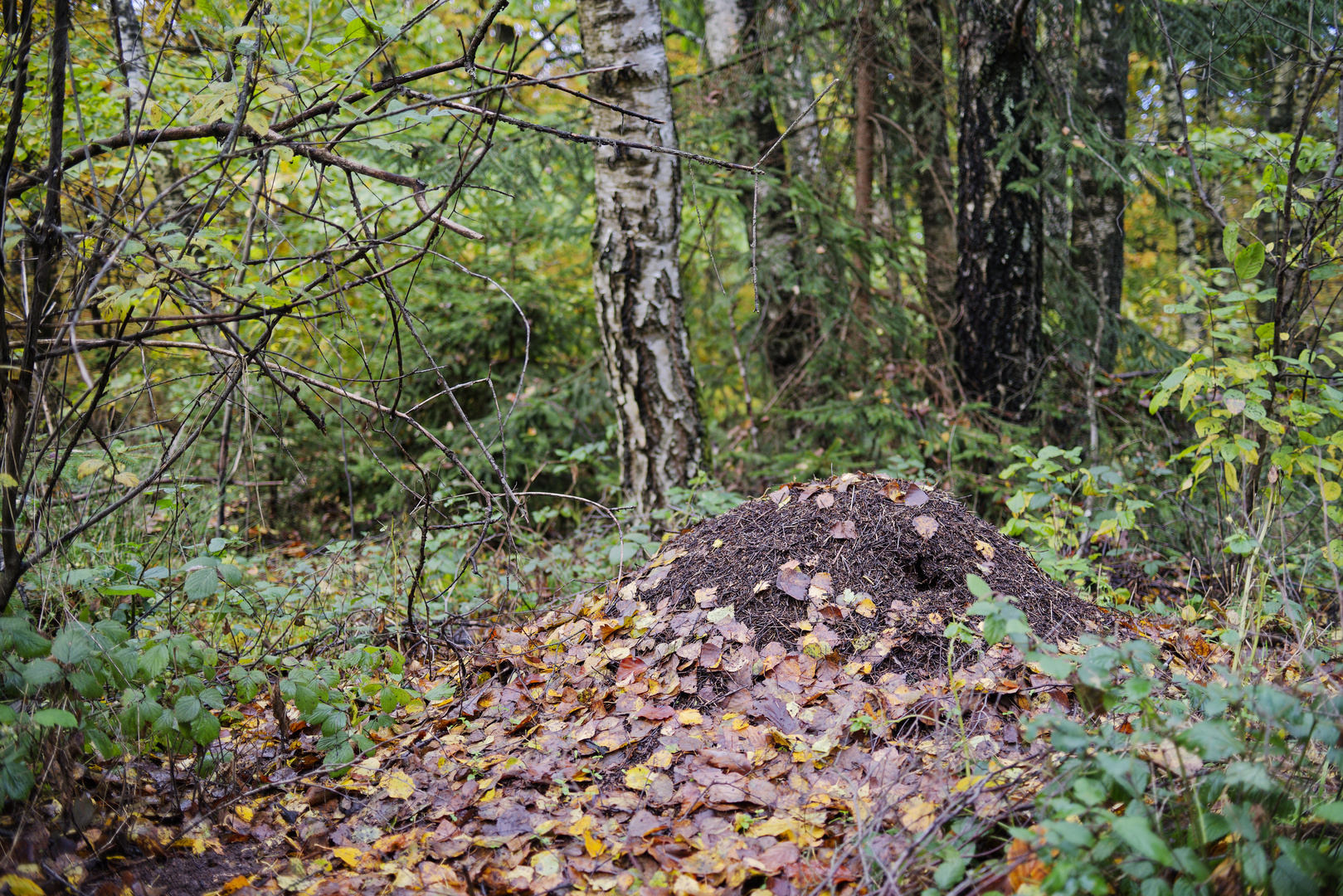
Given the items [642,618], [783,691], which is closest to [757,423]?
[642,618]

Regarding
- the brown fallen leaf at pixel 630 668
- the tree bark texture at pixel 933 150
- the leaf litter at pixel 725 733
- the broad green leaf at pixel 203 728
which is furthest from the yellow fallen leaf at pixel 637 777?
the tree bark texture at pixel 933 150

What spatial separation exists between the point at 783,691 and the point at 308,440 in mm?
6233

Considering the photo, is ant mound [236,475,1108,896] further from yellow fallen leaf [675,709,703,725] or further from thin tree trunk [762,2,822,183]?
thin tree trunk [762,2,822,183]

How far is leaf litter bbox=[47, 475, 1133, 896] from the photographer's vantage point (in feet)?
6.21

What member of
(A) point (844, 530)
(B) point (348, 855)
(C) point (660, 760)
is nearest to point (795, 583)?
(A) point (844, 530)

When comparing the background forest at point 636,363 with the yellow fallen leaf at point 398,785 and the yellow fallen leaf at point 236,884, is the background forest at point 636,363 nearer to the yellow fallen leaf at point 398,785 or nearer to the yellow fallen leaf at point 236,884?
the yellow fallen leaf at point 398,785

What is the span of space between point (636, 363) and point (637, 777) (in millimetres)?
2798

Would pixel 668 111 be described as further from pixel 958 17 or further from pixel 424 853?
pixel 424 853

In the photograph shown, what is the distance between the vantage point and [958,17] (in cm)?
538

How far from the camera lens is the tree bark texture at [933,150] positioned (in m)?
6.37

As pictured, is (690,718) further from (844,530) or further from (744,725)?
(844,530)

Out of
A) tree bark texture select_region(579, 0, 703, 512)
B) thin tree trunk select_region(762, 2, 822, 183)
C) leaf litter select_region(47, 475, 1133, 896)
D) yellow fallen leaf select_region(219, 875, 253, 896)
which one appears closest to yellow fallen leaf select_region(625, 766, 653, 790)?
leaf litter select_region(47, 475, 1133, 896)

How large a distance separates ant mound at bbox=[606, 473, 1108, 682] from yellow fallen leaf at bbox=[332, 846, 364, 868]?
1222mm

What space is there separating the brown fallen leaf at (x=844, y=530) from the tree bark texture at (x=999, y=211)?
2.96 metres
